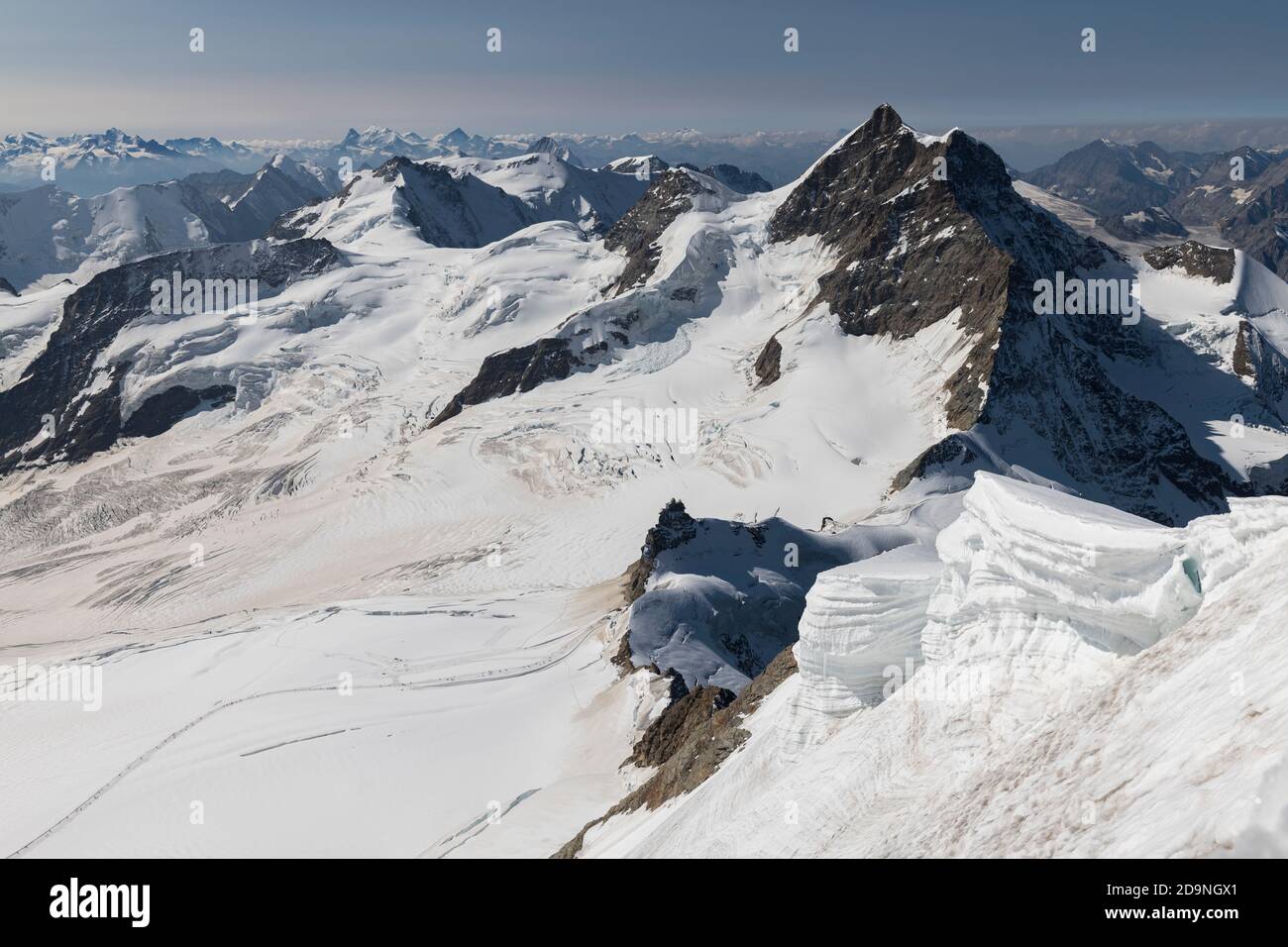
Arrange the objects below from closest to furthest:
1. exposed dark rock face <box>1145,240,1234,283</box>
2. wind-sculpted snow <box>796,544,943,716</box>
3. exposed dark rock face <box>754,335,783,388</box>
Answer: wind-sculpted snow <box>796,544,943,716</box>, exposed dark rock face <box>754,335,783,388</box>, exposed dark rock face <box>1145,240,1234,283</box>

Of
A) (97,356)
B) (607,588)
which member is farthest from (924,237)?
(97,356)

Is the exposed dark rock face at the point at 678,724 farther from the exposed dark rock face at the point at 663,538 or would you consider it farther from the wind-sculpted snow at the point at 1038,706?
the exposed dark rock face at the point at 663,538

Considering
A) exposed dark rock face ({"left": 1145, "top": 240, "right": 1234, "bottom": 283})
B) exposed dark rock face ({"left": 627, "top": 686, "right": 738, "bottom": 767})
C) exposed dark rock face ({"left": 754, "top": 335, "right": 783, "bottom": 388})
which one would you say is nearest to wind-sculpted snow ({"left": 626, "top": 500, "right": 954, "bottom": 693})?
exposed dark rock face ({"left": 627, "top": 686, "right": 738, "bottom": 767})

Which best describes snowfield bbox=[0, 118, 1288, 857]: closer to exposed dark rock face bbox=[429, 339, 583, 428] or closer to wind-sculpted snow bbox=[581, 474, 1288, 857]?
wind-sculpted snow bbox=[581, 474, 1288, 857]

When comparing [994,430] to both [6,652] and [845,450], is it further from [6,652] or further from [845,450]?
[6,652]

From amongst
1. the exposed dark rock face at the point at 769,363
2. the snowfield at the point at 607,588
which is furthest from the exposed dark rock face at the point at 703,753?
the exposed dark rock face at the point at 769,363

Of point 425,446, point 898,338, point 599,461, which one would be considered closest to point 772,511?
point 599,461
